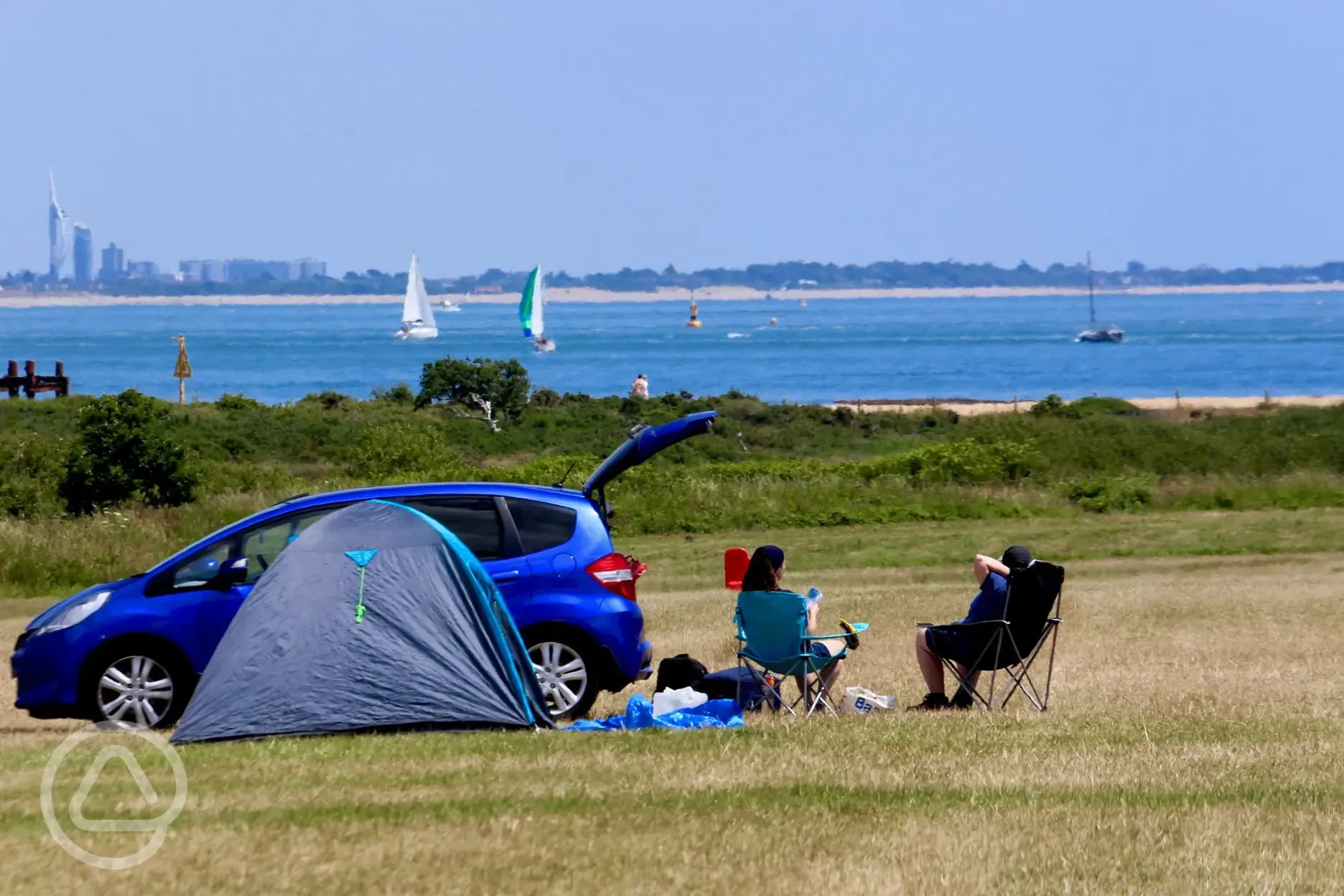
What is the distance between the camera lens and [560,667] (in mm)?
10906

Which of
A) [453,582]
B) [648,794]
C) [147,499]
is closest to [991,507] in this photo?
[147,499]

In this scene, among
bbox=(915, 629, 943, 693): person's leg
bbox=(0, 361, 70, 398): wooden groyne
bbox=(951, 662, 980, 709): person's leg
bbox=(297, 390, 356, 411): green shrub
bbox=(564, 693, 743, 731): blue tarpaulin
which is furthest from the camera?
bbox=(0, 361, 70, 398): wooden groyne

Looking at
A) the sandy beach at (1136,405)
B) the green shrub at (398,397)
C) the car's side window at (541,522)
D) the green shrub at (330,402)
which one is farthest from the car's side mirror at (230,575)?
the green shrub at (398,397)

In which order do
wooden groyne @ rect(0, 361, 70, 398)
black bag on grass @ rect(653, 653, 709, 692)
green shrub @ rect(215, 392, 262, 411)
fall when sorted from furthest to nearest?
wooden groyne @ rect(0, 361, 70, 398) → green shrub @ rect(215, 392, 262, 411) → black bag on grass @ rect(653, 653, 709, 692)

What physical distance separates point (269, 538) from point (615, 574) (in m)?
2.27

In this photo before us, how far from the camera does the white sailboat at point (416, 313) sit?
16688 centimetres

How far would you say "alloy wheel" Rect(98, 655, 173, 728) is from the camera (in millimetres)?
10922

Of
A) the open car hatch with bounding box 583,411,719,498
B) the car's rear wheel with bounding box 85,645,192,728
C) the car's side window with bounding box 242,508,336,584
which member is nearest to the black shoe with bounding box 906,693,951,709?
the open car hatch with bounding box 583,411,719,498

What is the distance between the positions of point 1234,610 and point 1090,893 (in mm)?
11436

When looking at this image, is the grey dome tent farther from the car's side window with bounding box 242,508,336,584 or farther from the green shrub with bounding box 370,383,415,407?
the green shrub with bounding box 370,383,415,407

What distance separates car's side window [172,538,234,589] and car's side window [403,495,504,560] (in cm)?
129

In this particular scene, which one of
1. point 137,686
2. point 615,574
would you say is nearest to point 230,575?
point 137,686

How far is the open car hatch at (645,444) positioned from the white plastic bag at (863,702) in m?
2.09

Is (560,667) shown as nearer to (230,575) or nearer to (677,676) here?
(677,676)
